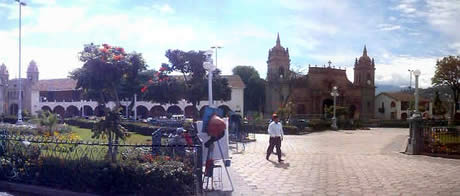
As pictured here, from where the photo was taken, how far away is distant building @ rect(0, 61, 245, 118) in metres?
53.0

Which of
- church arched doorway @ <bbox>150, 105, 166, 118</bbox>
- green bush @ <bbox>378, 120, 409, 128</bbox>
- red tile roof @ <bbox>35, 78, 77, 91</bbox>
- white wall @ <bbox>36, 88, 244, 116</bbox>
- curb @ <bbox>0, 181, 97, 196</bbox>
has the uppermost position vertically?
red tile roof @ <bbox>35, 78, 77, 91</bbox>

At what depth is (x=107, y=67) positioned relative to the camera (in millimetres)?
9680

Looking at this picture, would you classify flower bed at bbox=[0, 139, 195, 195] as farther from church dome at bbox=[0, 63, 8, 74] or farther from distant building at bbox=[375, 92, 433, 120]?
church dome at bbox=[0, 63, 8, 74]

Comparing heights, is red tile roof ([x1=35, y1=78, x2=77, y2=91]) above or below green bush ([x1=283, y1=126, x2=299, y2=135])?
above

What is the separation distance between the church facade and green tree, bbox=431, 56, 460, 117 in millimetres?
13929

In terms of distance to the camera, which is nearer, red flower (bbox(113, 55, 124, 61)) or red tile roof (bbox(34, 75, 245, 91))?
red flower (bbox(113, 55, 124, 61))

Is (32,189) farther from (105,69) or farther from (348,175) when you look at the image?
(348,175)

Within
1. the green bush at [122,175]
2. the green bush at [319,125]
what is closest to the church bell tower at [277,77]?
the green bush at [319,125]

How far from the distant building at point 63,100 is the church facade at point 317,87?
453 centimetres

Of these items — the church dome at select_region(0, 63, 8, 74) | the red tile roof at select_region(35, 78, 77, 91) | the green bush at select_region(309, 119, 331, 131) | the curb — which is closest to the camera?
the curb

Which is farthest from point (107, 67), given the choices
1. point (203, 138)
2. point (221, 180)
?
point (221, 180)

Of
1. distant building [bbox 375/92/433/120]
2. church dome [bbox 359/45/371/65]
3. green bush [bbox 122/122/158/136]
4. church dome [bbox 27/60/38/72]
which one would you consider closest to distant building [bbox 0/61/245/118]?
church dome [bbox 27/60/38/72]

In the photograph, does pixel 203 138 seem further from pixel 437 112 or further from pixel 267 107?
pixel 267 107

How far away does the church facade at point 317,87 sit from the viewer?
52062mm
